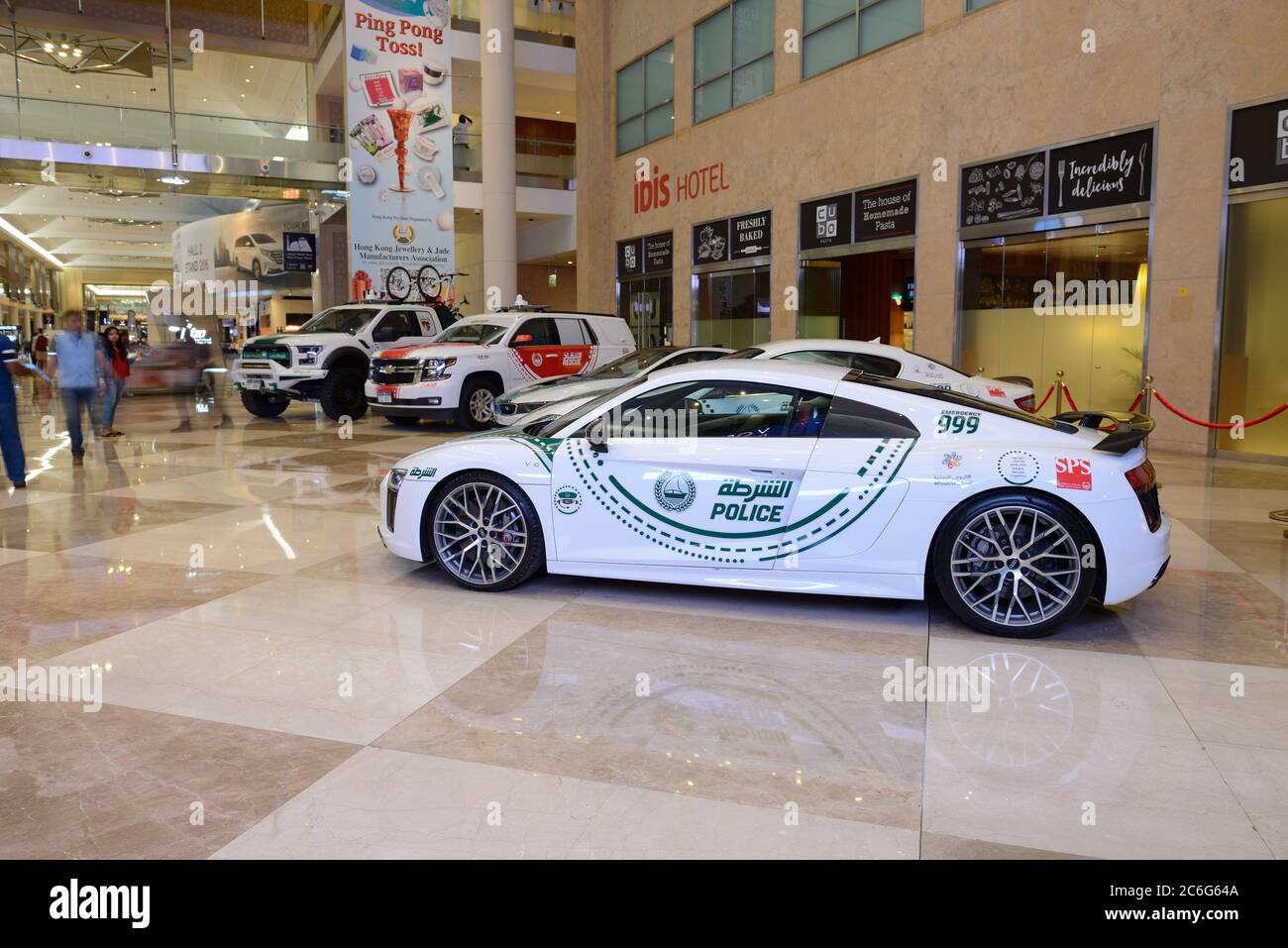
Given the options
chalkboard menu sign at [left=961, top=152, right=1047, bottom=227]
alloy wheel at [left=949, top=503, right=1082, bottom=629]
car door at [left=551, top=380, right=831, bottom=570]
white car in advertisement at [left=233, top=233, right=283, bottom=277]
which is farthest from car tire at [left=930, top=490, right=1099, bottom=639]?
white car in advertisement at [left=233, top=233, right=283, bottom=277]

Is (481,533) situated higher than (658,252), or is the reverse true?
(658,252)

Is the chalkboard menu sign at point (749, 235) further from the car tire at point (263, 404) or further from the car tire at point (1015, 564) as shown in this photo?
the car tire at point (1015, 564)

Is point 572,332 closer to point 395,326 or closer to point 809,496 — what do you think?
point 395,326

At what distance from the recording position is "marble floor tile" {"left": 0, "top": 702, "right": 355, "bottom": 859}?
3068 mm

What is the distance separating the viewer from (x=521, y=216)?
33531mm

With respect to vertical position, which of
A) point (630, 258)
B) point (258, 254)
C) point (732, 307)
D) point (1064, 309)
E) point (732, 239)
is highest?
point (258, 254)

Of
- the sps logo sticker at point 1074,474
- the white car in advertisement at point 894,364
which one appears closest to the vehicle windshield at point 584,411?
the sps logo sticker at point 1074,474

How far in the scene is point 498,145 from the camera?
28.0m

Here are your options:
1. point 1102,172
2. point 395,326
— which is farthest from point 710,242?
point 1102,172

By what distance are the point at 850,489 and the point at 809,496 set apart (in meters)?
0.22

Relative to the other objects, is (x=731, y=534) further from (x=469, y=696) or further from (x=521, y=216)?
(x=521, y=216)

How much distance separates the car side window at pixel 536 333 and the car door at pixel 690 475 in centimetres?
980
